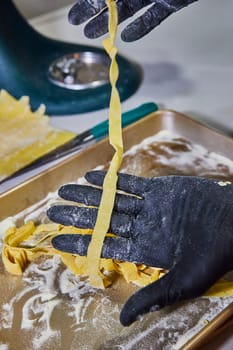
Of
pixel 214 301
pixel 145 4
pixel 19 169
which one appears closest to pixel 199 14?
pixel 145 4

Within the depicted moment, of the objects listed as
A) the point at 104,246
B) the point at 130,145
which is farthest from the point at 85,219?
the point at 130,145

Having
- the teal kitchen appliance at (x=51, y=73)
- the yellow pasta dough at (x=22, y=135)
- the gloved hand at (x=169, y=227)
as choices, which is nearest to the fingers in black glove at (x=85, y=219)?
the gloved hand at (x=169, y=227)

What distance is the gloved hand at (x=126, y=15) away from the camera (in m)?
0.65

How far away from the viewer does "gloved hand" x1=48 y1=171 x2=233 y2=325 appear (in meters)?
0.48

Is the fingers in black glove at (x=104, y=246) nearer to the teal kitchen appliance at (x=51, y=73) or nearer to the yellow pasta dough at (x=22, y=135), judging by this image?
the yellow pasta dough at (x=22, y=135)

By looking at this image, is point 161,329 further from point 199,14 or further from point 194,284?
point 199,14

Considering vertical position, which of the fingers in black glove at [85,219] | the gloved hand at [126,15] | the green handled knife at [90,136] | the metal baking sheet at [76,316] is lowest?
the metal baking sheet at [76,316]

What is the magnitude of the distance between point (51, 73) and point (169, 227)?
39 cm

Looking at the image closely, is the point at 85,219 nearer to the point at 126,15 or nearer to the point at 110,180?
the point at 110,180

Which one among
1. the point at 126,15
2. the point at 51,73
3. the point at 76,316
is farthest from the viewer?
the point at 51,73

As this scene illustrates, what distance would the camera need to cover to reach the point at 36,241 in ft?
1.98

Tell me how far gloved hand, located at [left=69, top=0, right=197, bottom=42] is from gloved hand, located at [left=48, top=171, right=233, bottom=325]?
0.58ft

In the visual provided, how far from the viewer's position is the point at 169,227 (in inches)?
20.7

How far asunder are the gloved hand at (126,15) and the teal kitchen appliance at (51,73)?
15 centimetres
